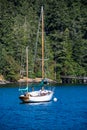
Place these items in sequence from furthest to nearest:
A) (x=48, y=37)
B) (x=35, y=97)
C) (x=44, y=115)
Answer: (x=48, y=37), (x=35, y=97), (x=44, y=115)

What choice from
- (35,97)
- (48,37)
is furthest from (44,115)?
(48,37)

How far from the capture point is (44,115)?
64500 millimetres

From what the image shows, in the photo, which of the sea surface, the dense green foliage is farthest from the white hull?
the dense green foliage

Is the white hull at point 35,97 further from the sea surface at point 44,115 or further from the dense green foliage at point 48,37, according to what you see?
the dense green foliage at point 48,37

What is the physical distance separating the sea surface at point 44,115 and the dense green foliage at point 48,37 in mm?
48830

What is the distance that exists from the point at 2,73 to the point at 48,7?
4504 centimetres

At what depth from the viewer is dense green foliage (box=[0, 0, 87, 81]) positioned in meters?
141

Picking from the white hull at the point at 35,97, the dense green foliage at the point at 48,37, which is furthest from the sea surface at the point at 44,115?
the dense green foliage at the point at 48,37

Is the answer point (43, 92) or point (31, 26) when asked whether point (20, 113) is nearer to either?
point (43, 92)

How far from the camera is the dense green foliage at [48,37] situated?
462ft

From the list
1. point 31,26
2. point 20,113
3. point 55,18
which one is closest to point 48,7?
point 55,18

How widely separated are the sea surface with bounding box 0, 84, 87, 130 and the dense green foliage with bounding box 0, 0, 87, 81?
160 feet

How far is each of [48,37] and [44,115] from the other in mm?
96805

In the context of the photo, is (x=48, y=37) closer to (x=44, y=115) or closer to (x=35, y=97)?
(x=35, y=97)
